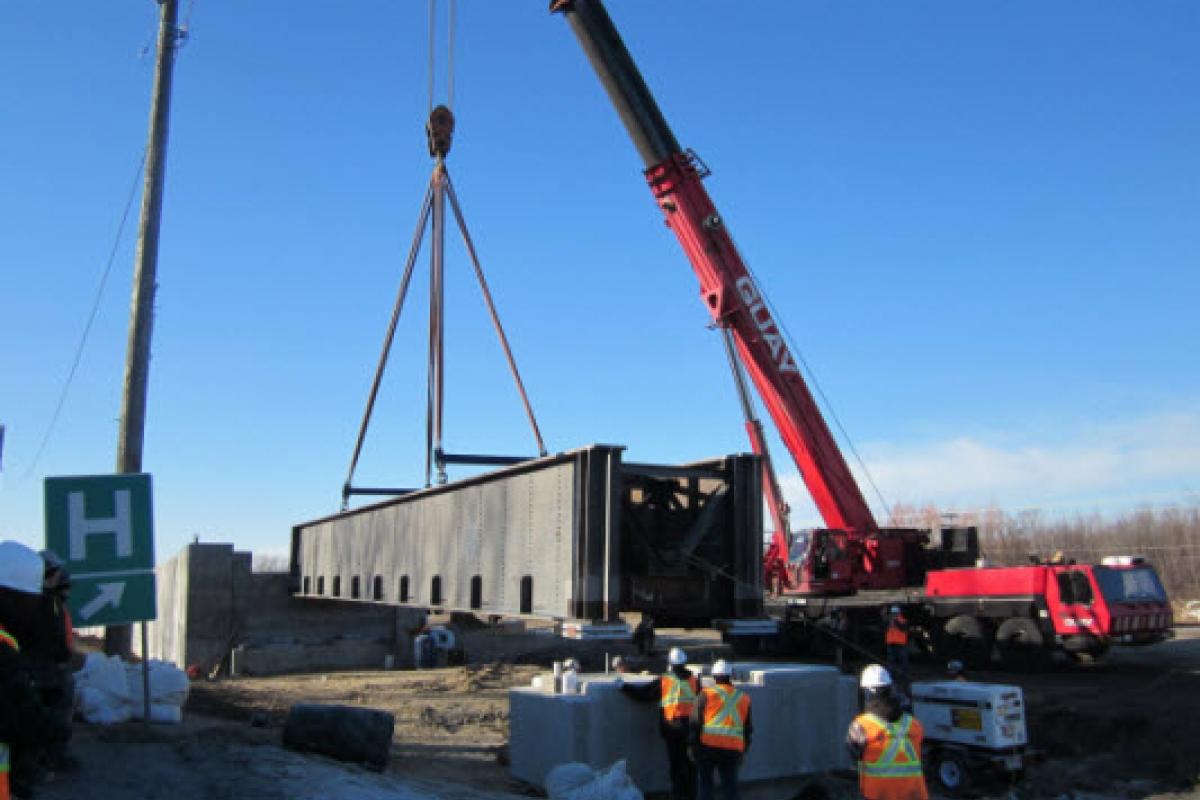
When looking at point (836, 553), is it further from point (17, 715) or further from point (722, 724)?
point (17, 715)

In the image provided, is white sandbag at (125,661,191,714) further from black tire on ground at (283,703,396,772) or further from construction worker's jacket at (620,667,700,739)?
construction worker's jacket at (620,667,700,739)

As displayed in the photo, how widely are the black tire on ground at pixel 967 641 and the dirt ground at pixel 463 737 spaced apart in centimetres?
41

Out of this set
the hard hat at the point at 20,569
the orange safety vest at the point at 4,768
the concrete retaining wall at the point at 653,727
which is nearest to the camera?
the orange safety vest at the point at 4,768

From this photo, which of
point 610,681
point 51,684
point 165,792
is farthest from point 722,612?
point 51,684

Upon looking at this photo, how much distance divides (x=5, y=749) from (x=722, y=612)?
8583mm

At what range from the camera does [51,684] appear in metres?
4.74

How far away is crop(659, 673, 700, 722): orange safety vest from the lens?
9.44 metres

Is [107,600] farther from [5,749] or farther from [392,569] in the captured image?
[392,569]

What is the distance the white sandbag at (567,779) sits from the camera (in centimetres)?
889

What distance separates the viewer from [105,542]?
805 cm

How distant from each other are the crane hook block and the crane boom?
3499mm

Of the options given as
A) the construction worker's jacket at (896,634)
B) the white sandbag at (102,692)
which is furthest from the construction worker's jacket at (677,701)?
the construction worker's jacket at (896,634)

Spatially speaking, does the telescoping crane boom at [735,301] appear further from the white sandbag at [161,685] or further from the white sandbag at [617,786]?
the white sandbag at [161,685]

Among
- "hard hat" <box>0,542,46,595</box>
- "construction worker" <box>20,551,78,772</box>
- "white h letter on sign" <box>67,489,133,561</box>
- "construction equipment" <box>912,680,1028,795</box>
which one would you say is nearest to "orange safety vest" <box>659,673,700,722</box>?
"construction equipment" <box>912,680,1028,795</box>
